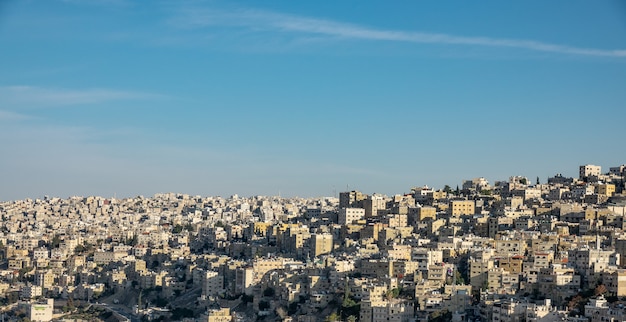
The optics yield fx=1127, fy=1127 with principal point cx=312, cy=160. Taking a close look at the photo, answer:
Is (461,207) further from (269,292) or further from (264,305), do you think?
(264,305)

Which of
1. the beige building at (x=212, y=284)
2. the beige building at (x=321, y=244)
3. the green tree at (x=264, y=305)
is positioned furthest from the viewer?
the beige building at (x=321, y=244)

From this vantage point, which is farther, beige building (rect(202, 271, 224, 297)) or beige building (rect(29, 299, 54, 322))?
beige building (rect(29, 299, 54, 322))

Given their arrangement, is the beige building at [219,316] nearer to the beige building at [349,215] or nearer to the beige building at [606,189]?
the beige building at [349,215]

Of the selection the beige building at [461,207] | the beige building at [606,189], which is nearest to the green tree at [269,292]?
the beige building at [461,207]

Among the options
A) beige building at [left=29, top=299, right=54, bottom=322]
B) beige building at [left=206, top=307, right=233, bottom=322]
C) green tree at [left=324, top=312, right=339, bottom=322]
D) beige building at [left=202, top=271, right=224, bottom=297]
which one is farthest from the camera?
beige building at [left=29, top=299, right=54, bottom=322]

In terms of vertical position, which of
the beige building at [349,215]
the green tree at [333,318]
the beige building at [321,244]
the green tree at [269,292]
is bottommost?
the green tree at [333,318]

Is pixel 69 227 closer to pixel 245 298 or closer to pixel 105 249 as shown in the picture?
pixel 105 249

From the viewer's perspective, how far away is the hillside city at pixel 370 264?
24.5m

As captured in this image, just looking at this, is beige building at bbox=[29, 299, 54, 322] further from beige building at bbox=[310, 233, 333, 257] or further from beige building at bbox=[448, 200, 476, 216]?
beige building at bbox=[448, 200, 476, 216]

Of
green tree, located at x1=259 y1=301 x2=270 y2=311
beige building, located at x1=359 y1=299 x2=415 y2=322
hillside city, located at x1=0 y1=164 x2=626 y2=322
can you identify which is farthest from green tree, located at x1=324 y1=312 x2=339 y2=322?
green tree, located at x1=259 y1=301 x2=270 y2=311

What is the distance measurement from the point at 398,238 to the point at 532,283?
26.6 ft

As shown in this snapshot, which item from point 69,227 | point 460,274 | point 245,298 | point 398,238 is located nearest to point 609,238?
point 460,274

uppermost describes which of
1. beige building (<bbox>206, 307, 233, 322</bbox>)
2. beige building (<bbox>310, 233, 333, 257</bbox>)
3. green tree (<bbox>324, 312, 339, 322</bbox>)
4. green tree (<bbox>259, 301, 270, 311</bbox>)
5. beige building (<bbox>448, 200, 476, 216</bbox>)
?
beige building (<bbox>448, 200, 476, 216</bbox>)

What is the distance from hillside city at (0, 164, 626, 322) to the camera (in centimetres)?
2452
